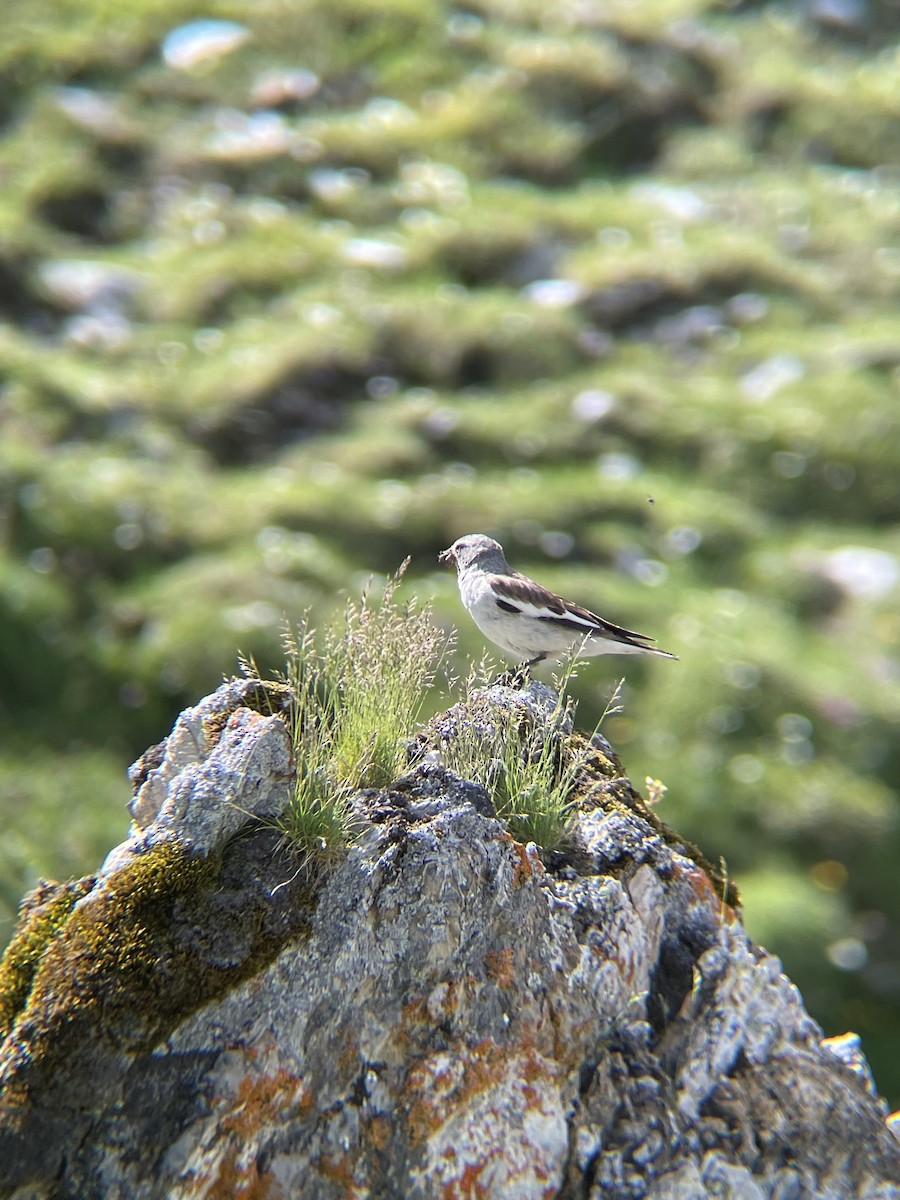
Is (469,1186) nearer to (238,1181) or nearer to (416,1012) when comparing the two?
(416,1012)

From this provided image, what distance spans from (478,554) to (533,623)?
44.8 inches

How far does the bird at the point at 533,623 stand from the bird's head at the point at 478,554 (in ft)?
0.54

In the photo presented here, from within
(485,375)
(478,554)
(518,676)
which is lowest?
(485,375)

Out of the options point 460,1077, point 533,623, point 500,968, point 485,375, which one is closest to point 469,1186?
point 460,1077

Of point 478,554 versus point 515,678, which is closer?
point 515,678

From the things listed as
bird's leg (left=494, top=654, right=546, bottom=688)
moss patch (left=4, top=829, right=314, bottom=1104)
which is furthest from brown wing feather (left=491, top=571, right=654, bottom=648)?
moss patch (left=4, top=829, right=314, bottom=1104)

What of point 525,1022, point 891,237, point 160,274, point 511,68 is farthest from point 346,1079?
point 511,68

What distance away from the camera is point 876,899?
14.4 m

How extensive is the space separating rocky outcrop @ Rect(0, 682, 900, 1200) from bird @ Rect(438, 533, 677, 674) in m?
2.90

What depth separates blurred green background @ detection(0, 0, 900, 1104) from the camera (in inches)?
599

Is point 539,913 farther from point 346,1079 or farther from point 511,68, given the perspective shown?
point 511,68

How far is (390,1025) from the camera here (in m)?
6.23

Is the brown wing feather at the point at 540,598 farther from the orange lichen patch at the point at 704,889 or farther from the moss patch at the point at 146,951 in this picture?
the moss patch at the point at 146,951

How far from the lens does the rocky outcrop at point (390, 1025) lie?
5832mm
